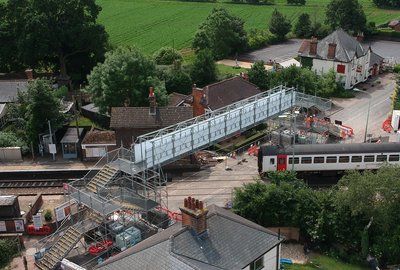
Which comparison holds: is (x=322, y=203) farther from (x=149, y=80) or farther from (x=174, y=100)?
(x=174, y=100)

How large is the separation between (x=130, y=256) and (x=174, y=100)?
35.4m

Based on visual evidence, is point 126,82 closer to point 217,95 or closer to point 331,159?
point 217,95

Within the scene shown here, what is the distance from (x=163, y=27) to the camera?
358 feet

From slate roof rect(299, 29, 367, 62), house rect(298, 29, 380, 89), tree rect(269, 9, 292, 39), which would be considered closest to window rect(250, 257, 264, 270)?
house rect(298, 29, 380, 89)

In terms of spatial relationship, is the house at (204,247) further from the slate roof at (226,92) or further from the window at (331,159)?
the slate roof at (226,92)

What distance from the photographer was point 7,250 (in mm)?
34594

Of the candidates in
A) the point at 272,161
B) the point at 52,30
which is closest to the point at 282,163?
the point at 272,161

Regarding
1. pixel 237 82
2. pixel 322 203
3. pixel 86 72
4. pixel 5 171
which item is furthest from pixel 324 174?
pixel 86 72

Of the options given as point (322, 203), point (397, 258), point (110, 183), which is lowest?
point (397, 258)

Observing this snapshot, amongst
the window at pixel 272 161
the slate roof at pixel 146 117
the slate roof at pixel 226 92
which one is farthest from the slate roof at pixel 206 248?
the slate roof at pixel 226 92

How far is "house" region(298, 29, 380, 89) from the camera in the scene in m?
68.5

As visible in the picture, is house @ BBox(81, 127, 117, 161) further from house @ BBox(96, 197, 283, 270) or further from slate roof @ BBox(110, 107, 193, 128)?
house @ BBox(96, 197, 283, 270)

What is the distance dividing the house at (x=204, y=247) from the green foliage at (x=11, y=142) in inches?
1064

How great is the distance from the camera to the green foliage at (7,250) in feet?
112
